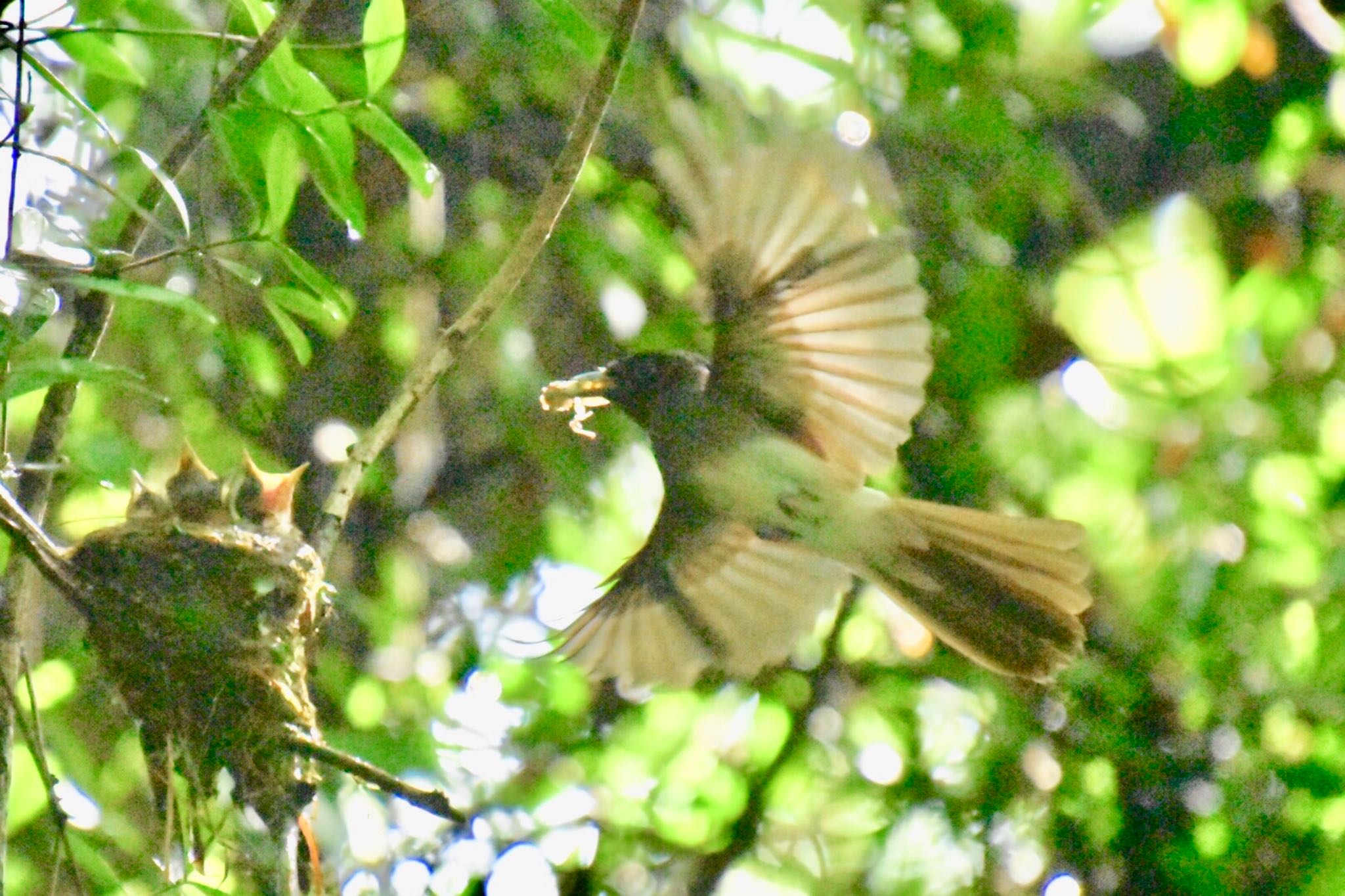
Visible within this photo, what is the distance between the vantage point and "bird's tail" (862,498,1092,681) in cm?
275

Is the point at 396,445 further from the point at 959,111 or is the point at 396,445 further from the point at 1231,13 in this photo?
the point at 1231,13

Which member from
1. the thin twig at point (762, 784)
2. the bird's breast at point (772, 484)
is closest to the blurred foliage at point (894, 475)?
the thin twig at point (762, 784)

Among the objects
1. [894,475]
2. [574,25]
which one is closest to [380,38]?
[574,25]

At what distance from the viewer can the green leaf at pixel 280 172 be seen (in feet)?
5.80

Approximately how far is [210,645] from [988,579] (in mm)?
1440

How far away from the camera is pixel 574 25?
6.06 ft

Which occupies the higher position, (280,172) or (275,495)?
(280,172)

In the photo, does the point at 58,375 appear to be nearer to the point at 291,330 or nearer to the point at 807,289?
the point at 291,330

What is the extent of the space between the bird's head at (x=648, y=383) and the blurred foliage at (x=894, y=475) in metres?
0.61

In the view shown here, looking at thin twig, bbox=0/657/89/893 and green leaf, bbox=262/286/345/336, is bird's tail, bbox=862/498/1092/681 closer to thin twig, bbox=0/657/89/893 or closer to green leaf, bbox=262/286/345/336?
green leaf, bbox=262/286/345/336

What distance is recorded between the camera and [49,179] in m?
2.44

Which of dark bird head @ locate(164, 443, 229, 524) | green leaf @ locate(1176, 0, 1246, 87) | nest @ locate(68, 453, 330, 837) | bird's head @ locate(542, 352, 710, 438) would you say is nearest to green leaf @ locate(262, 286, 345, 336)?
nest @ locate(68, 453, 330, 837)

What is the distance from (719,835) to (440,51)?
1.93 meters

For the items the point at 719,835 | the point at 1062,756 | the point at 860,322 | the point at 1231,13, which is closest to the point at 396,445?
the point at 719,835
